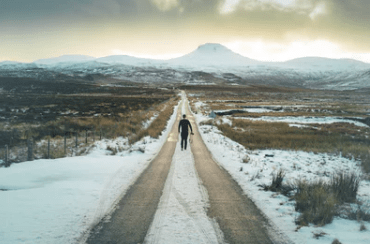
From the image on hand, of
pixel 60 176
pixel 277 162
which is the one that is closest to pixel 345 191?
pixel 277 162

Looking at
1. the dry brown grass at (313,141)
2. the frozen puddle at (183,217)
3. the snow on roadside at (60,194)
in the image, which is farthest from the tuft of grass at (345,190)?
the dry brown grass at (313,141)

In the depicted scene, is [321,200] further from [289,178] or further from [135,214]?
[135,214]

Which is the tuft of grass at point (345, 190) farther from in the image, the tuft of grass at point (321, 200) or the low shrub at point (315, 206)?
the low shrub at point (315, 206)

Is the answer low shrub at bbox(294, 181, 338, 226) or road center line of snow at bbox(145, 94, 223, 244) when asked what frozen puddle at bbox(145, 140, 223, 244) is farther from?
low shrub at bbox(294, 181, 338, 226)

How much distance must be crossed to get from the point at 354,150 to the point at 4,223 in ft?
57.8

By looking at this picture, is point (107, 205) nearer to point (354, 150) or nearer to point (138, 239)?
point (138, 239)

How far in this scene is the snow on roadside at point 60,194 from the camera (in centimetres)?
477

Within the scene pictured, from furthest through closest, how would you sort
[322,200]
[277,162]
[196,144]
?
[196,144] < [277,162] < [322,200]

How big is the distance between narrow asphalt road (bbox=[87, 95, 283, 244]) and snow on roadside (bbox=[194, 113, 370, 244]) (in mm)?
401

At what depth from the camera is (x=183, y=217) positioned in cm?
552

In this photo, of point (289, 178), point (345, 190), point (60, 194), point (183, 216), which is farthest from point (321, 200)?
point (60, 194)

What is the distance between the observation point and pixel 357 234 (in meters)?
4.71

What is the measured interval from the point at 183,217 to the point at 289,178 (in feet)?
16.6

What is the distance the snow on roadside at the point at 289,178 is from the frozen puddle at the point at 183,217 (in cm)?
155
